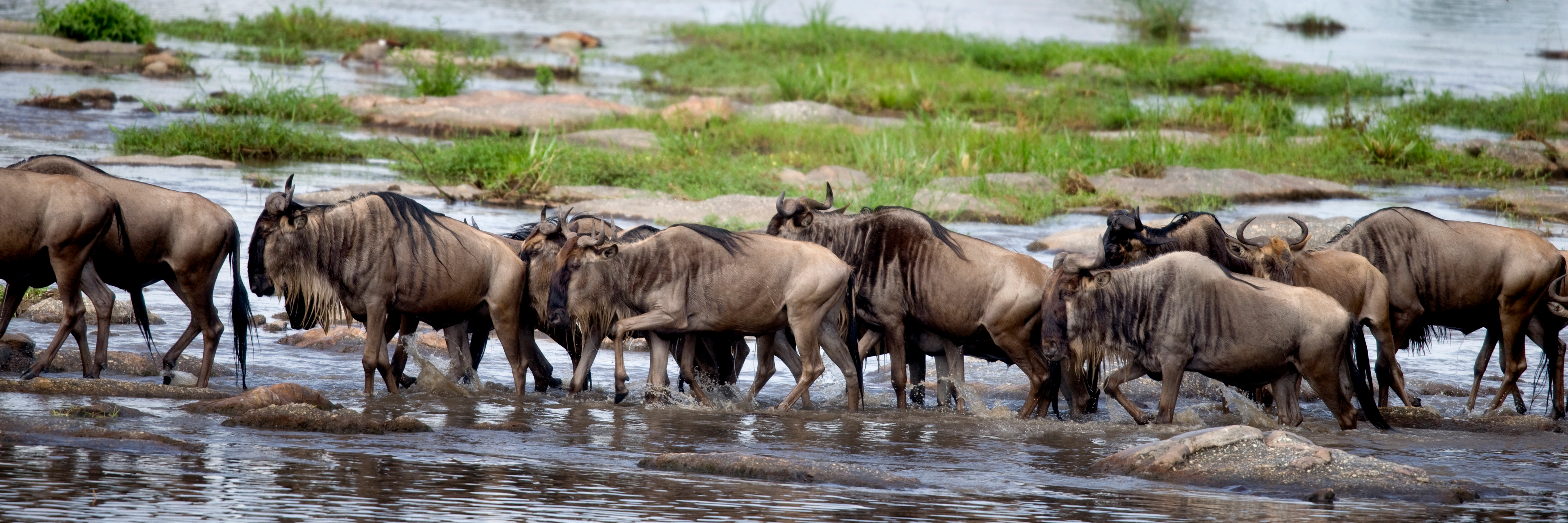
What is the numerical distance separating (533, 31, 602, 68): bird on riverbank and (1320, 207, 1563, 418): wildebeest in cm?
2666

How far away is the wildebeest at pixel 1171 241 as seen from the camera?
26.9ft

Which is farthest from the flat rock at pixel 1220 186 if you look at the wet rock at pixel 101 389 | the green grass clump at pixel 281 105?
the wet rock at pixel 101 389

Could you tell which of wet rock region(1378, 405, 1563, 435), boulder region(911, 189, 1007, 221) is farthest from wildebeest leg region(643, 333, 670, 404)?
boulder region(911, 189, 1007, 221)

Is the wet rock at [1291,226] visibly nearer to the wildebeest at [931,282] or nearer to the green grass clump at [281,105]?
the wildebeest at [931,282]

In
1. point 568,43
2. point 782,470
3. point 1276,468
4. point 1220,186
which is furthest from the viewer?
point 568,43

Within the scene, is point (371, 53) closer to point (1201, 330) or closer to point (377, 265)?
point (377, 265)

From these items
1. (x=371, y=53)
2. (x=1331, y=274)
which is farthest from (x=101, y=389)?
(x=371, y=53)

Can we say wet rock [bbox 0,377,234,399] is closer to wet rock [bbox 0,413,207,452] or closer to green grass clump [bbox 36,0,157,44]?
wet rock [bbox 0,413,207,452]

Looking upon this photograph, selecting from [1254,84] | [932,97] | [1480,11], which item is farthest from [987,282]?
[1480,11]

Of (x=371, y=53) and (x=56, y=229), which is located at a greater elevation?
(x=56, y=229)

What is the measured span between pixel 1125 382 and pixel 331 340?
4594mm

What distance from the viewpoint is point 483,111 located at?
19.8 m

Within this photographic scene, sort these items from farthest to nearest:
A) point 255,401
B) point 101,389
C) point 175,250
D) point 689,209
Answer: point 689,209, point 175,250, point 101,389, point 255,401

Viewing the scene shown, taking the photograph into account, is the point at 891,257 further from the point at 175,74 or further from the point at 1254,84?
the point at 1254,84
